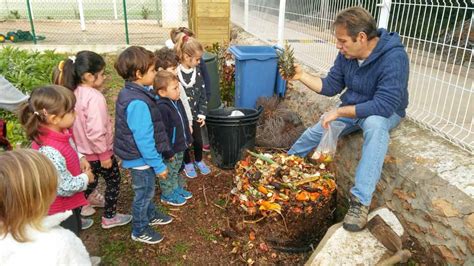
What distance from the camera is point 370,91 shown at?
2.95 metres

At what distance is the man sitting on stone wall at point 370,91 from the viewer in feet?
8.83

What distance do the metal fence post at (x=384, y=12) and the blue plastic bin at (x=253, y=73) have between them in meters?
1.54

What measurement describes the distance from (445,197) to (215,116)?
231cm

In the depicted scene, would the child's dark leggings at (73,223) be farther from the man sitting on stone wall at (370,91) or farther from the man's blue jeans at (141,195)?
the man sitting on stone wall at (370,91)

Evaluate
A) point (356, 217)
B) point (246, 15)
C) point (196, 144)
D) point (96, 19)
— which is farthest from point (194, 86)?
point (96, 19)

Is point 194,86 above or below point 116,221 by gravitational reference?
above

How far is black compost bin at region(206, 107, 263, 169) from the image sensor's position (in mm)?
3957

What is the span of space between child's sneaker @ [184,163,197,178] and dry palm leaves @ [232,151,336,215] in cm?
85

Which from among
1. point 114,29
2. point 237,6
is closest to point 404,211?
point 237,6

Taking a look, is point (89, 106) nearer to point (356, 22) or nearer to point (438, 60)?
point (356, 22)

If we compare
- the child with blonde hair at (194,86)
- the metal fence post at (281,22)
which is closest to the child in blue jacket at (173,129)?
the child with blonde hair at (194,86)

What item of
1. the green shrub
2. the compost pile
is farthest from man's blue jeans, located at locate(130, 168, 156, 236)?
the green shrub

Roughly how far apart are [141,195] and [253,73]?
2501mm

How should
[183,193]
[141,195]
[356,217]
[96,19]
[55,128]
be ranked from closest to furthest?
[55,128] → [356,217] → [141,195] → [183,193] → [96,19]
